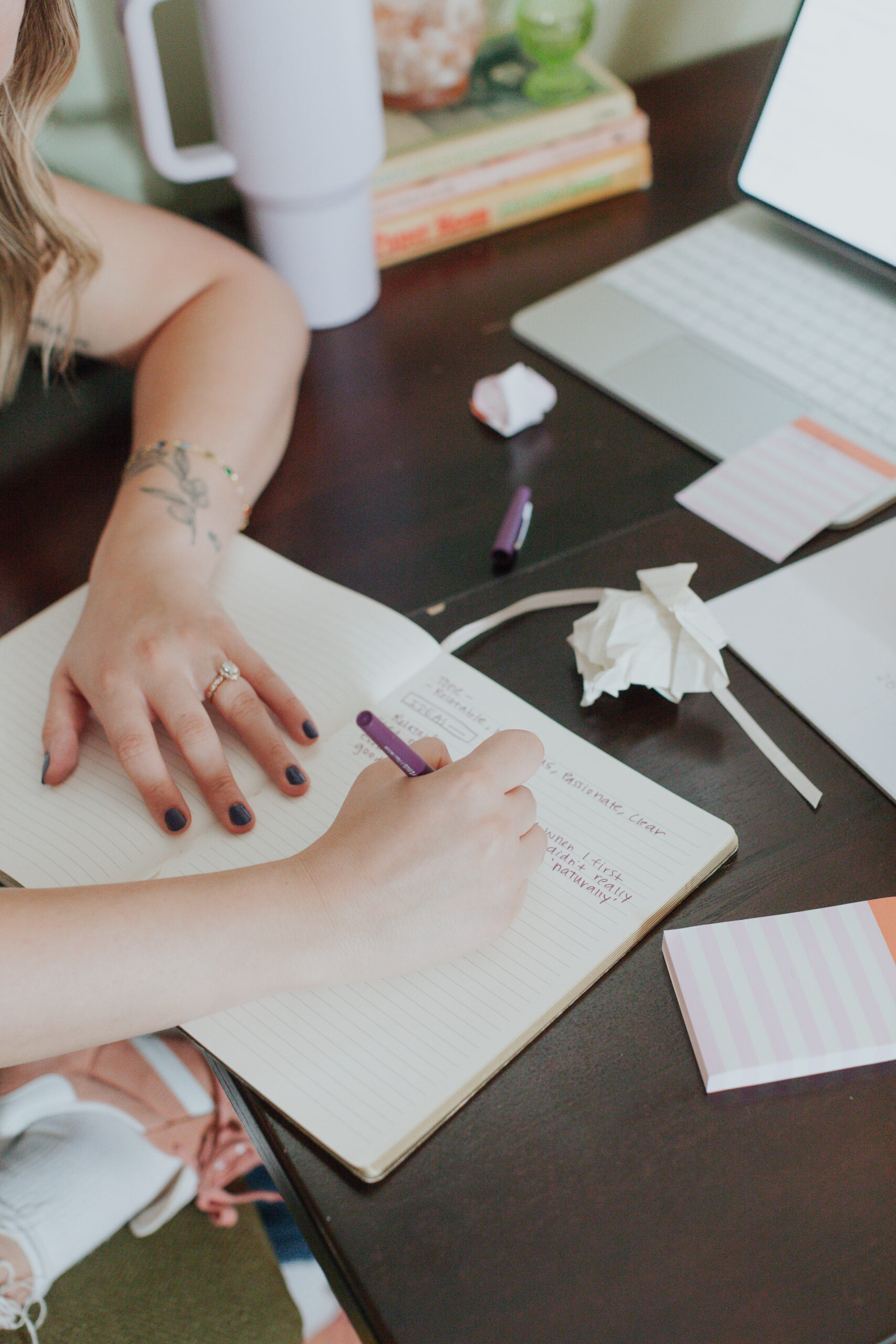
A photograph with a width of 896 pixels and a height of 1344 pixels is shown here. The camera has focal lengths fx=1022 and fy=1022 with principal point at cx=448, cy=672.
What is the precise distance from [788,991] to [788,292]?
2.20 feet

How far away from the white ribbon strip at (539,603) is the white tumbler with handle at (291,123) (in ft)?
1.39

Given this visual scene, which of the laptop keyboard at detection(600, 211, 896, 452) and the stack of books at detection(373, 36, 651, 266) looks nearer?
the laptop keyboard at detection(600, 211, 896, 452)

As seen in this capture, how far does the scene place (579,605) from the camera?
69cm

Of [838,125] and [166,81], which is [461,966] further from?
[166,81]

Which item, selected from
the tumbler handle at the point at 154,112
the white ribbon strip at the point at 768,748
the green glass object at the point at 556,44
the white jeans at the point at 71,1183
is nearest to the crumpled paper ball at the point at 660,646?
the white ribbon strip at the point at 768,748

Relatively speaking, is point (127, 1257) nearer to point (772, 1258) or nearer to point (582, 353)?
point (772, 1258)

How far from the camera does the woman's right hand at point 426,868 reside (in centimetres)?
50

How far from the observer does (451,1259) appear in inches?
16.8

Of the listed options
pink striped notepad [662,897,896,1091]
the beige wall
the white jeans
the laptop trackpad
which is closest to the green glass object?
the beige wall

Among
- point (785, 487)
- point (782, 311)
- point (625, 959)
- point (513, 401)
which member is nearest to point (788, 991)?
point (625, 959)

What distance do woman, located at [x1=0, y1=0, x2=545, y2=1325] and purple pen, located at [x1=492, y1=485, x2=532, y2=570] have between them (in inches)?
7.4

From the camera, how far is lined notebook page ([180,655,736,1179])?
0.46 meters

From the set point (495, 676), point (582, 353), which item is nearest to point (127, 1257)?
point (495, 676)

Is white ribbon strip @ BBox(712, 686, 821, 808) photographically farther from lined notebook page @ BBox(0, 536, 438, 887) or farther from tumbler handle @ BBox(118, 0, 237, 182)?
tumbler handle @ BBox(118, 0, 237, 182)
